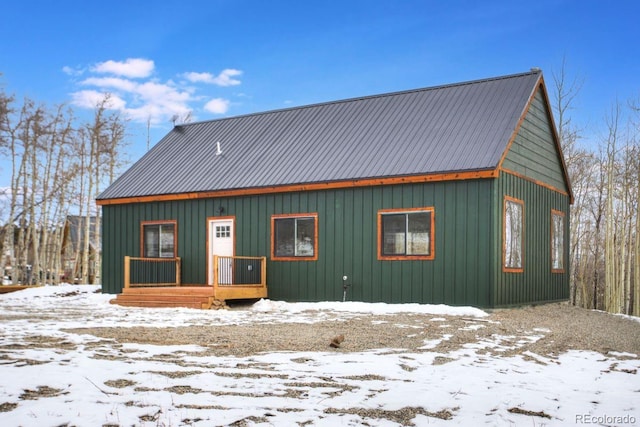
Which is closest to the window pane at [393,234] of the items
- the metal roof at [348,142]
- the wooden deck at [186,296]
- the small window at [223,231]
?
the metal roof at [348,142]

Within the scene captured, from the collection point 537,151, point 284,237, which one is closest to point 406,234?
point 284,237

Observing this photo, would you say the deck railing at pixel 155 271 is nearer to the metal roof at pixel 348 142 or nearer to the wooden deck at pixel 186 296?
the wooden deck at pixel 186 296

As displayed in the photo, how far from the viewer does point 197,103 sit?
115 ft

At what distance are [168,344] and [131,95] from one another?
2850cm

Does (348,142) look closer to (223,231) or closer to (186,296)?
(223,231)

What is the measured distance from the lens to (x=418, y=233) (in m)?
13.9

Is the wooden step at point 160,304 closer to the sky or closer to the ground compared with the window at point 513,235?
closer to the ground

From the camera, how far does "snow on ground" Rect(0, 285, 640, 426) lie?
14.8ft

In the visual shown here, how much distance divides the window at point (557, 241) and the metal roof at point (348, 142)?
380cm

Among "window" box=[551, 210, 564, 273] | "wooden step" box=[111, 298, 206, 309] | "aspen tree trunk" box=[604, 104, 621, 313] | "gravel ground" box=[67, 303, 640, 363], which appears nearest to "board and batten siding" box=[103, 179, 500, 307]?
"gravel ground" box=[67, 303, 640, 363]

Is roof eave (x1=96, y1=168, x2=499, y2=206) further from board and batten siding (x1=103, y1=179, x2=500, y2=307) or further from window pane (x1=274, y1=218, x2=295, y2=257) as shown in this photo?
window pane (x1=274, y1=218, x2=295, y2=257)

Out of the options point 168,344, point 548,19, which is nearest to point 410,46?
point 548,19

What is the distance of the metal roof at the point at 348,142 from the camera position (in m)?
14.2

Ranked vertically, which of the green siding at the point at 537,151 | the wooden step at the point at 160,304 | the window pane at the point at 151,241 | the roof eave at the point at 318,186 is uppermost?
the green siding at the point at 537,151
